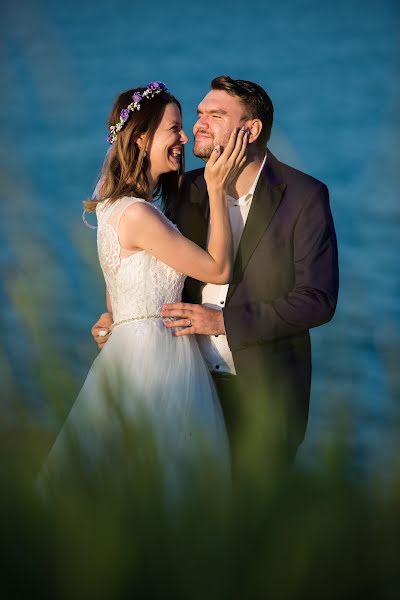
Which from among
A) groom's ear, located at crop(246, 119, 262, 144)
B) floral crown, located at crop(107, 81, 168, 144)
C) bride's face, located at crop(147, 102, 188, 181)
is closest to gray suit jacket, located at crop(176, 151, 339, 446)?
groom's ear, located at crop(246, 119, 262, 144)

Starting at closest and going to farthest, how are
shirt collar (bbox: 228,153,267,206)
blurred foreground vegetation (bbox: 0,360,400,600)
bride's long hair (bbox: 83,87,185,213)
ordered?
1. blurred foreground vegetation (bbox: 0,360,400,600)
2. bride's long hair (bbox: 83,87,185,213)
3. shirt collar (bbox: 228,153,267,206)

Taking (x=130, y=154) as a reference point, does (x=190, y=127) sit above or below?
above

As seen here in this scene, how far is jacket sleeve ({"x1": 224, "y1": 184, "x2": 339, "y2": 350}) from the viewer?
310cm

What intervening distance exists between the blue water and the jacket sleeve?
282mm

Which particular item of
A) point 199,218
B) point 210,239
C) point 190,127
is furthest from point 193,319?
point 190,127

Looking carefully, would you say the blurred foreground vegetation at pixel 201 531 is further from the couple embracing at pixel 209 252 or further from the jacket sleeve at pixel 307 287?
the jacket sleeve at pixel 307 287

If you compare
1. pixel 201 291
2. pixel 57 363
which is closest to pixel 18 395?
pixel 57 363

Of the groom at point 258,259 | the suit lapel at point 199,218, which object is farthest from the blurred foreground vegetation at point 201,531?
the suit lapel at point 199,218

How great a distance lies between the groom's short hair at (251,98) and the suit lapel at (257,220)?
226 millimetres

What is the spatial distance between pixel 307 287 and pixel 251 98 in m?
0.71

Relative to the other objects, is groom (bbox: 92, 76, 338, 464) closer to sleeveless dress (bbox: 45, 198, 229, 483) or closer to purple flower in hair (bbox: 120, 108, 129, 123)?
sleeveless dress (bbox: 45, 198, 229, 483)

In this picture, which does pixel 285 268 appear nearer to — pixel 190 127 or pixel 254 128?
pixel 254 128

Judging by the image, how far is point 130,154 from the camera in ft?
10.6

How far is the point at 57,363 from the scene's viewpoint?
1258mm
